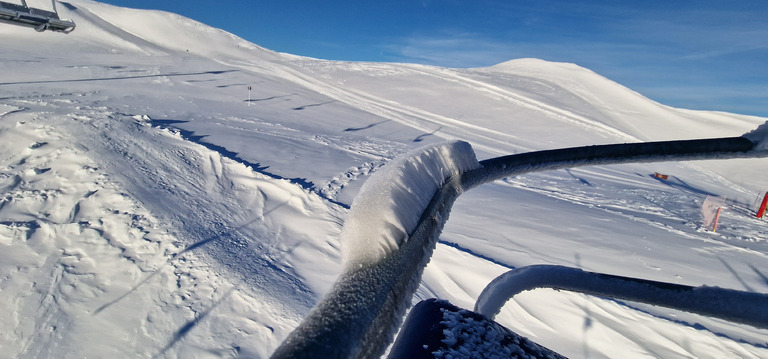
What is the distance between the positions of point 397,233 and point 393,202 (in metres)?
0.06

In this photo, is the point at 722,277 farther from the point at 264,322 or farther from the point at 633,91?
the point at 633,91

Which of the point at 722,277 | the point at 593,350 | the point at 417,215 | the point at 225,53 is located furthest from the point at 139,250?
the point at 225,53

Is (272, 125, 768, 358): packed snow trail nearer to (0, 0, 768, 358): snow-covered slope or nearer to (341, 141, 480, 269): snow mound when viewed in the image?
(341, 141, 480, 269): snow mound

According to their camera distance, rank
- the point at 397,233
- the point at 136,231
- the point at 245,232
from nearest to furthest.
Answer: the point at 397,233 → the point at 136,231 → the point at 245,232

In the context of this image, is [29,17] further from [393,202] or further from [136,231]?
[393,202]

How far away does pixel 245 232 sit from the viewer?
4160 millimetres

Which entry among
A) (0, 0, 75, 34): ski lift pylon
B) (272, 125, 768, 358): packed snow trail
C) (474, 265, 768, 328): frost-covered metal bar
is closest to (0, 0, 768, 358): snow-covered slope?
(0, 0, 75, 34): ski lift pylon

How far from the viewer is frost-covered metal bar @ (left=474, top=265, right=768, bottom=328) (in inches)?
29.9

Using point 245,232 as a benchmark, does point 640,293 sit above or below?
above

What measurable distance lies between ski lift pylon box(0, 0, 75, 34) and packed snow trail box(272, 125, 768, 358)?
24.1 feet

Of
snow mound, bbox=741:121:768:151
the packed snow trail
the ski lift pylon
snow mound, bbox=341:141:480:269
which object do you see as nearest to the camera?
the packed snow trail

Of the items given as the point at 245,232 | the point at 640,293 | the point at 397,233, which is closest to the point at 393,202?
the point at 397,233

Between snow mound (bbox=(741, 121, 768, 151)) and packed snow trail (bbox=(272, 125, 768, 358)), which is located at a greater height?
snow mound (bbox=(741, 121, 768, 151))

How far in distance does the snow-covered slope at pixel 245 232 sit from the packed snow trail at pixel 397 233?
7.69 feet
